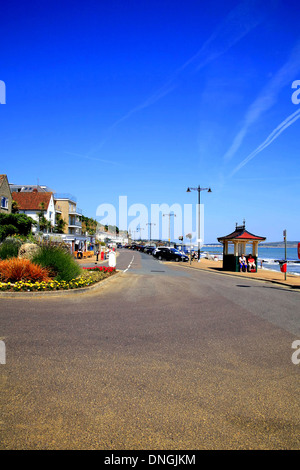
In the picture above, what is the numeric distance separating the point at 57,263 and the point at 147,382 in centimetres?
1081

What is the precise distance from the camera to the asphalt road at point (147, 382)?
3.17m

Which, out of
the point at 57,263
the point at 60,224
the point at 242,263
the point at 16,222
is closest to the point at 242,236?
the point at 242,263

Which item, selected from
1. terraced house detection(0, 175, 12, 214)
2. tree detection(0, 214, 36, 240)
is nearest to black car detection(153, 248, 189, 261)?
tree detection(0, 214, 36, 240)

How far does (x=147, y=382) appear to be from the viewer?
14.4 ft

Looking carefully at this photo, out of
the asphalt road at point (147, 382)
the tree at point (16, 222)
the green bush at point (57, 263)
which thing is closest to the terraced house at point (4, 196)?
the tree at point (16, 222)

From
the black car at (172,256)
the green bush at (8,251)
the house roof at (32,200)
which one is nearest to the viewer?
the green bush at (8,251)

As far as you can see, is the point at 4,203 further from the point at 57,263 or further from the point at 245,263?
the point at 57,263

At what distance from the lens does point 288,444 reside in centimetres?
308

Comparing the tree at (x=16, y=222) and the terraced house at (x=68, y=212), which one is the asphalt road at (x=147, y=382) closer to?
the tree at (x=16, y=222)

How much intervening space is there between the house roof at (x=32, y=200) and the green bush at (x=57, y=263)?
49.3 metres

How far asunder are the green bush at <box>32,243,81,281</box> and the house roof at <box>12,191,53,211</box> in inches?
1942

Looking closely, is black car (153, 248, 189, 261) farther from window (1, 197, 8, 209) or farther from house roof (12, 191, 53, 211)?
house roof (12, 191, 53, 211)
